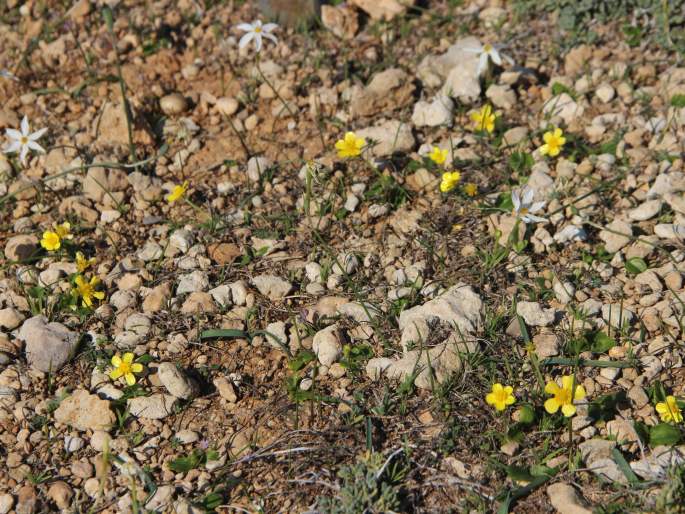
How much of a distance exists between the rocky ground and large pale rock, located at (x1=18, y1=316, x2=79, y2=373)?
13 mm

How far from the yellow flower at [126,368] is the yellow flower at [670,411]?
6.37 feet

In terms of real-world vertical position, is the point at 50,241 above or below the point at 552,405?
below

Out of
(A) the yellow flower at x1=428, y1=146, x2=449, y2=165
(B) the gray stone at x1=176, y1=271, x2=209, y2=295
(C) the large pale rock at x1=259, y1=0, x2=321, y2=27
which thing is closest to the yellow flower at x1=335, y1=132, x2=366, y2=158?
(A) the yellow flower at x1=428, y1=146, x2=449, y2=165

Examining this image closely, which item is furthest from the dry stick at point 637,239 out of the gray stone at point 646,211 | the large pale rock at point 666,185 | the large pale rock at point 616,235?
A: the large pale rock at point 666,185

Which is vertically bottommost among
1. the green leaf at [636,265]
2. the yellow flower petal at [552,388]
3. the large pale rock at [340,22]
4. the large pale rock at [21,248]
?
the large pale rock at [21,248]

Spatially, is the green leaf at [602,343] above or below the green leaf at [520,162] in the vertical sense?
below

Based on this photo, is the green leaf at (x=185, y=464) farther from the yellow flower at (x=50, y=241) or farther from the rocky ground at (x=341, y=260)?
the yellow flower at (x=50, y=241)

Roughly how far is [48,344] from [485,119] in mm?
2316

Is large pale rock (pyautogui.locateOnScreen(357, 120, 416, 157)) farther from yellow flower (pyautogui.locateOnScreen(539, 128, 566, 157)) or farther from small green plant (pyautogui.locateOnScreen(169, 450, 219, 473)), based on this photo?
small green plant (pyautogui.locateOnScreen(169, 450, 219, 473))

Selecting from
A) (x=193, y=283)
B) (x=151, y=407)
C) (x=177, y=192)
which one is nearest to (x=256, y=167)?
(x=177, y=192)

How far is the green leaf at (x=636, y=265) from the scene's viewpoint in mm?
3385

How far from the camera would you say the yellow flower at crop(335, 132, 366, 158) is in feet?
12.3

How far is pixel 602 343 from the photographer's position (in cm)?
310

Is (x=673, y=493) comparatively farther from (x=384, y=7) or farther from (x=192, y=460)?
(x=384, y=7)
